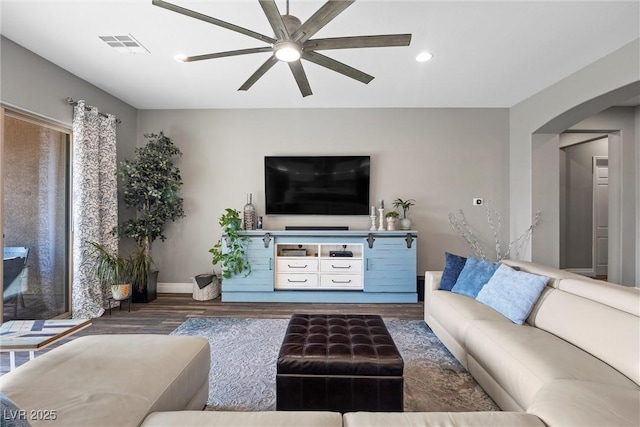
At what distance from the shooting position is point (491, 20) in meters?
2.17

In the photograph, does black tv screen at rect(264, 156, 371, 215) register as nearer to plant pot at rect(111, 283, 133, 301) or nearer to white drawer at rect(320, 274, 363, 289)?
white drawer at rect(320, 274, 363, 289)

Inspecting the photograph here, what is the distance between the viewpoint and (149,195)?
3645mm

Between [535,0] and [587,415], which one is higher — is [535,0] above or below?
above

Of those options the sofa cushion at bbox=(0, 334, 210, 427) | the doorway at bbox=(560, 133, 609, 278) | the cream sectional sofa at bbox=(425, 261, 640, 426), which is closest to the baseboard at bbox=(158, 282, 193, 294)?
the sofa cushion at bbox=(0, 334, 210, 427)

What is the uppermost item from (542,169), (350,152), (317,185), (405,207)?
(350,152)

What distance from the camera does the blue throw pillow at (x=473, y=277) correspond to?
8.21ft

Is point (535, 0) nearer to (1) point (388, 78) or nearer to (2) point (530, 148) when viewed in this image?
(1) point (388, 78)

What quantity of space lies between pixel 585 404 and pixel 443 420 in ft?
2.06

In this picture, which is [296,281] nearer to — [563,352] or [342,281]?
[342,281]

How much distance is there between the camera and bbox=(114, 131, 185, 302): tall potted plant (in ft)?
11.8

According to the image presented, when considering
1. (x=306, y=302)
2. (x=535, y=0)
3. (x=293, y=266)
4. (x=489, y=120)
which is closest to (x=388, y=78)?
(x=535, y=0)

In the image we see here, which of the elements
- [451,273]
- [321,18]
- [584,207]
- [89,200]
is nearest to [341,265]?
[451,273]

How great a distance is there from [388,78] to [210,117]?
8.73 ft

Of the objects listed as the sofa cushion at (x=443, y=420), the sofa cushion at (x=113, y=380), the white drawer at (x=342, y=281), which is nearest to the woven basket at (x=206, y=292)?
the white drawer at (x=342, y=281)
